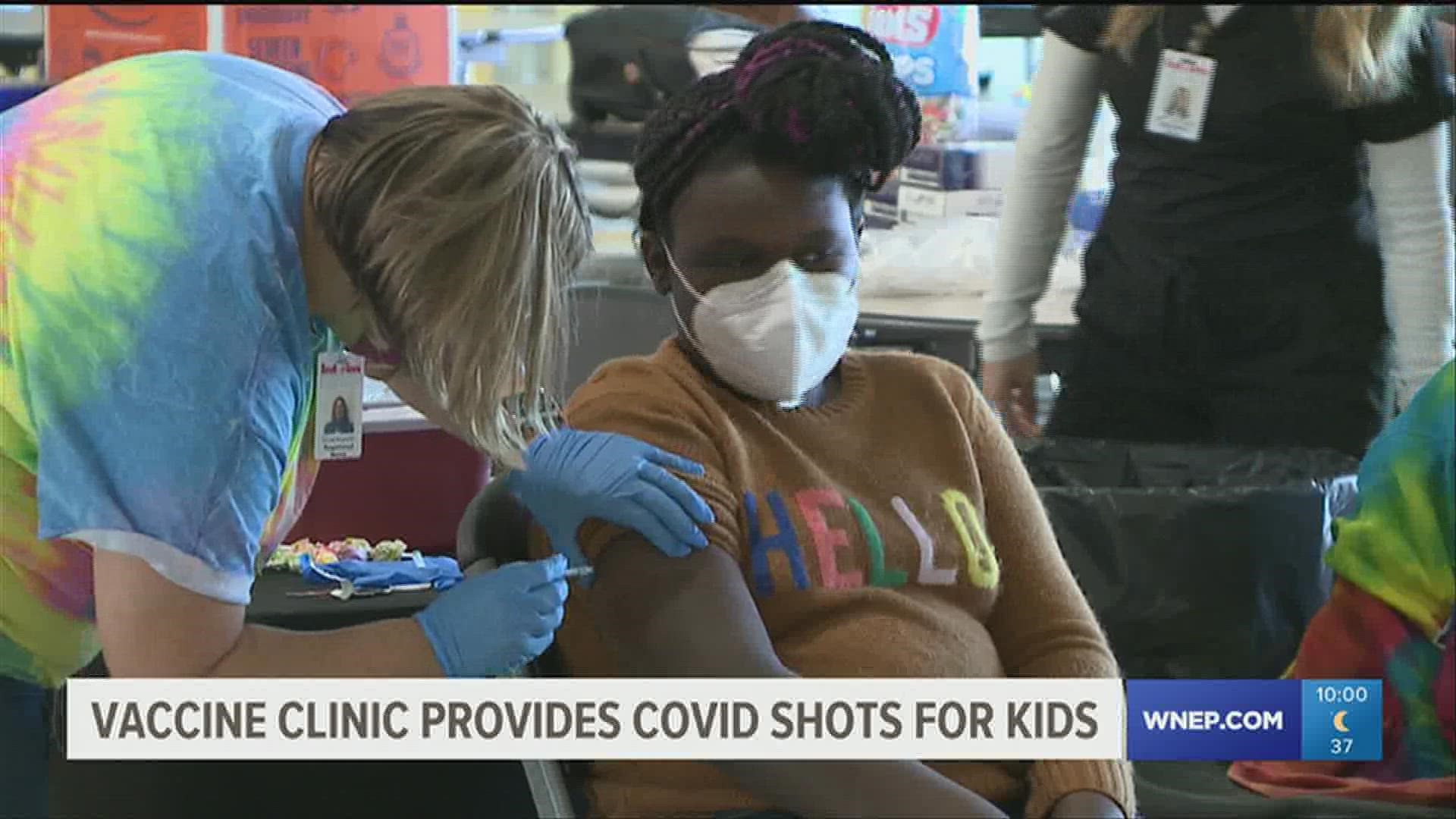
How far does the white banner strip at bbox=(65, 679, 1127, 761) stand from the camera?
1223 millimetres

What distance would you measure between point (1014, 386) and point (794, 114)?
1.02m

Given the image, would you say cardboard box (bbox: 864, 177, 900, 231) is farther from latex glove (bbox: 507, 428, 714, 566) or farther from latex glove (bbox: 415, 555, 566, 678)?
latex glove (bbox: 415, 555, 566, 678)

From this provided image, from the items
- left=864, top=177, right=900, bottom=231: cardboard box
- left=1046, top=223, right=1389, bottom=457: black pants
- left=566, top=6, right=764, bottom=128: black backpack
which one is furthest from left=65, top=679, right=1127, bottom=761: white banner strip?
left=566, top=6, right=764, bottom=128: black backpack

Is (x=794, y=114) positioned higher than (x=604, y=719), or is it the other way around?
(x=794, y=114)

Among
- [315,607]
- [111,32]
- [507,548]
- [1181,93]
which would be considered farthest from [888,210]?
[507,548]

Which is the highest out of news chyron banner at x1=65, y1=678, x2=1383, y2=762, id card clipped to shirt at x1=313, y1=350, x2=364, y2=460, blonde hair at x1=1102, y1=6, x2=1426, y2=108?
blonde hair at x1=1102, y1=6, x2=1426, y2=108

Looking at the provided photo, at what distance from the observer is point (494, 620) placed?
3.79 feet

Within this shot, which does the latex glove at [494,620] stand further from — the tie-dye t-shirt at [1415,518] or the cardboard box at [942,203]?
the cardboard box at [942,203]

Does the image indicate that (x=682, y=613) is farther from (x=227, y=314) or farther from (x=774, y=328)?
(x=227, y=314)

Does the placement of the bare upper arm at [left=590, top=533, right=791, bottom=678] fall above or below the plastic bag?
above

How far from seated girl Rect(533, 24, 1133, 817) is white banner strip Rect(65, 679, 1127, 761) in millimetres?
18

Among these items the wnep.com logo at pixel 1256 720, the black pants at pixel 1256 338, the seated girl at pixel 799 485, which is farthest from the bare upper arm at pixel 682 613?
the black pants at pixel 1256 338

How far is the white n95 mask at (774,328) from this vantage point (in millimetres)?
1336

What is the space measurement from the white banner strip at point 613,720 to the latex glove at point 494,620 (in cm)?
3
